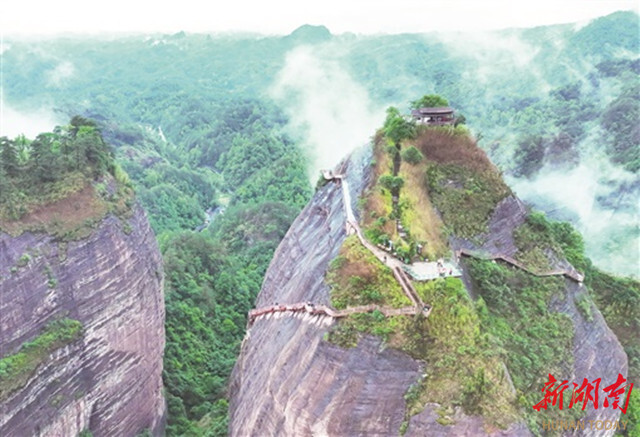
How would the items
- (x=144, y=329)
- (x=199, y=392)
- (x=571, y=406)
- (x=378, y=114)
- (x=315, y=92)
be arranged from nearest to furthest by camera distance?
1. (x=571, y=406)
2. (x=144, y=329)
3. (x=199, y=392)
4. (x=378, y=114)
5. (x=315, y=92)

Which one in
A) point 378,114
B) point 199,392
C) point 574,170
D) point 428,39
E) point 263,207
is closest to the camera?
point 199,392

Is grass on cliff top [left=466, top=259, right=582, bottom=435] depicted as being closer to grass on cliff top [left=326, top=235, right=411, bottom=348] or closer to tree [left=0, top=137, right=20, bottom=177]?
grass on cliff top [left=326, top=235, right=411, bottom=348]

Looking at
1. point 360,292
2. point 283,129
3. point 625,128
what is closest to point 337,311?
point 360,292

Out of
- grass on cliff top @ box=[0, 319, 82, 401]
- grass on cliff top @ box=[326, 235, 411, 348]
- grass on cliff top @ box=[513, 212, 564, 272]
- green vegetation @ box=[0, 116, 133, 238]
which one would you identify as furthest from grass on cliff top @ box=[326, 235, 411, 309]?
green vegetation @ box=[0, 116, 133, 238]

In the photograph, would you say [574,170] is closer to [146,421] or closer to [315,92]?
[146,421]

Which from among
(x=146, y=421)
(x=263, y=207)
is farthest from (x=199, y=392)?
(x=263, y=207)
